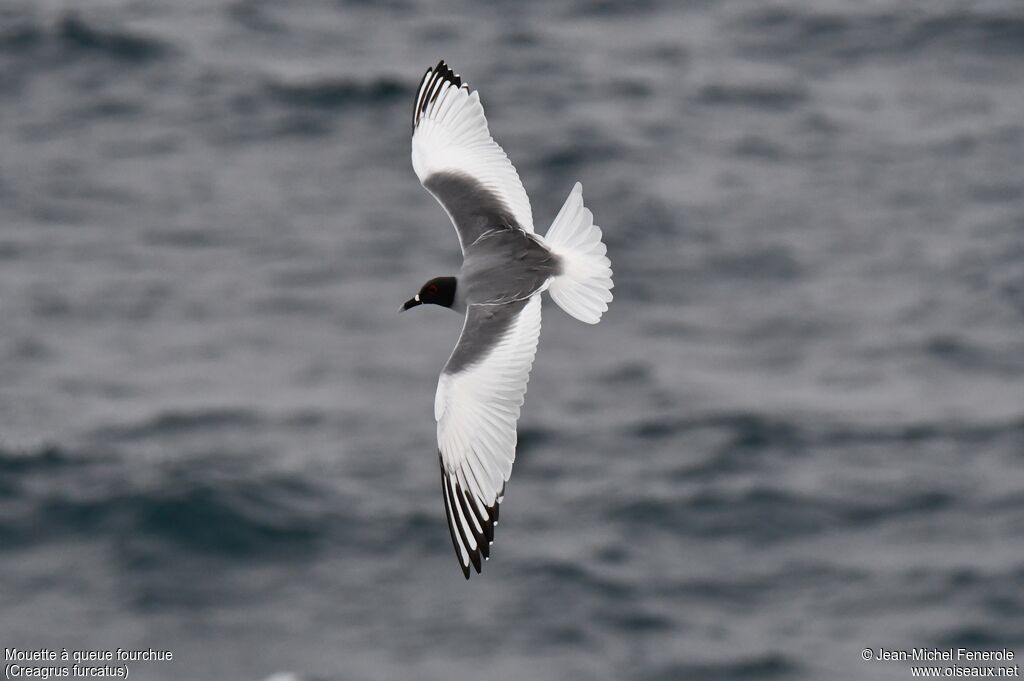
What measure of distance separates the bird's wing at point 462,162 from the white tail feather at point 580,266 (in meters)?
0.59

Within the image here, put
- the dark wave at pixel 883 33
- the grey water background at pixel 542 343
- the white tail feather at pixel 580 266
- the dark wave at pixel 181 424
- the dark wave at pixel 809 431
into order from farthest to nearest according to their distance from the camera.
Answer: the dark wave at pixel 883 33 → the dark wave at pixel 181 424 → the dark wave at pixel 809 431 → the grey water background at pixel 542 343 → the white tail feather at pixel 580 266

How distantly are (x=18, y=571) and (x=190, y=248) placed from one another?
17.4 ft

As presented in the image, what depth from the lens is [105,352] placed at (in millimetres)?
18250

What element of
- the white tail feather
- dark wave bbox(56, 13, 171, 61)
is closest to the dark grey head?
the white tail feather

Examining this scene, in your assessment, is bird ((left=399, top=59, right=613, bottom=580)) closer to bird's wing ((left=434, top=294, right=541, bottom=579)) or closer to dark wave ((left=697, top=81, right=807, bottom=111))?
bird's wing ((left=434, top=294, right=541, bottom=579))

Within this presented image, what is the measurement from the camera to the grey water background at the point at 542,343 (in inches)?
599

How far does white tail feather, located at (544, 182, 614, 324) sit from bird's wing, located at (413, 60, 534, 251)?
588 millimetres

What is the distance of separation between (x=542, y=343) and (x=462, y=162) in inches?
309

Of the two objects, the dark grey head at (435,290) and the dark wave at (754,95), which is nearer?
the dark grey head at (435,290)

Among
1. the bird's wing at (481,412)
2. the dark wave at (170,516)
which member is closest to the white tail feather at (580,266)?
the bird's wing at (481,412)

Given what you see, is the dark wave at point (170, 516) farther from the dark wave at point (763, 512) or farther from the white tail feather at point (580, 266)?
the white tail feather at point (580, 266)

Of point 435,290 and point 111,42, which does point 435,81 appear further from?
point 111,42

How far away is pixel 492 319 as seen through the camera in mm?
9664

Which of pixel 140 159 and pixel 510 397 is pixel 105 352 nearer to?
pixel 140 159
